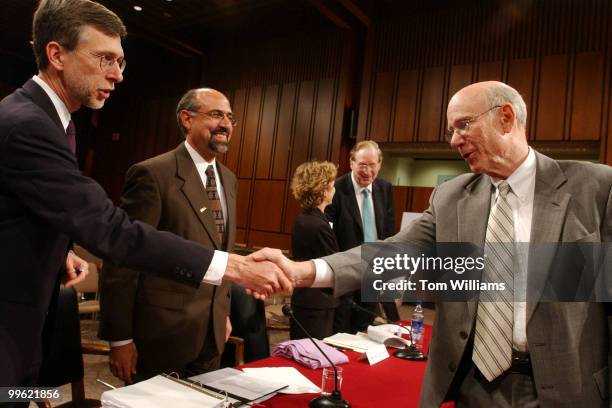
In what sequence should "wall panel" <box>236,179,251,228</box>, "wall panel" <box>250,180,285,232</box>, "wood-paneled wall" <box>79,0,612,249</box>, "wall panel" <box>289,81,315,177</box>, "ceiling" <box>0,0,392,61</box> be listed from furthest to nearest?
"wall panel" <box>236,179,251,228</box>
"wall panel" <box>250,180,285,232</box>
"wall panel" <box>289,81,315,177</box>
"ceiling" <box>0,0,392,61</box>
"wood-paneled wall" <box>79,0,612,249</box>

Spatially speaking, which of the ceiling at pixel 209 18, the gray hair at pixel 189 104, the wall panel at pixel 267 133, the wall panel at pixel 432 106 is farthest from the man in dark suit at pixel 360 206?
the wall panel at pixel 267 133

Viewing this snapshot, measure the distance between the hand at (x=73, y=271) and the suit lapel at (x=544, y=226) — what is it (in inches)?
56.2

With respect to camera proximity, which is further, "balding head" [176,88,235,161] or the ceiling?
the ceiling

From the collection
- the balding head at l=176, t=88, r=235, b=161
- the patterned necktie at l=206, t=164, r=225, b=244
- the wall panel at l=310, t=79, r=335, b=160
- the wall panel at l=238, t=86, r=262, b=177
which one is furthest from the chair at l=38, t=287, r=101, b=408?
the wall panel at l=238, t=86, r=262, b=177

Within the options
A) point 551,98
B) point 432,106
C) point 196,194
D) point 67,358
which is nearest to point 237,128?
point 432,106

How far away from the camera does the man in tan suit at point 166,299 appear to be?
2.09m

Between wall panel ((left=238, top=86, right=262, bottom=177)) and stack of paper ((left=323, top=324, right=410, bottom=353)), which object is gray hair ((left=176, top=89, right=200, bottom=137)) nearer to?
stack of paper ((left=323, top=324, right=410, bottom=353))

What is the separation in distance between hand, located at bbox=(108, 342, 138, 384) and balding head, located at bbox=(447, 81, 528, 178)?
164 centimetres

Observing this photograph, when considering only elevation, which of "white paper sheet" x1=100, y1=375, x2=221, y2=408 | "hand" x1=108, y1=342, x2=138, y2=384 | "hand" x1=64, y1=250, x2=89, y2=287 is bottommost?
"hand" x1=108, y1=342, x2=138, y2=384

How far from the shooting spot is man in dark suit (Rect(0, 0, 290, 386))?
127cm

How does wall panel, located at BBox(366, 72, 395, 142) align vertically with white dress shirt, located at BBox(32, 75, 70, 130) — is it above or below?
above

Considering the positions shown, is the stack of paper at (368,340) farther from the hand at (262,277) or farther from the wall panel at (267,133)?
the wall panel at (267,133)

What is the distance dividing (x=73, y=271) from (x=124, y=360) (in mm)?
655

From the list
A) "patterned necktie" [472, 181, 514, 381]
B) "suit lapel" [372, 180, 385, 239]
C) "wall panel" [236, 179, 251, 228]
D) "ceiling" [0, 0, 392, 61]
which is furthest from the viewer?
"wall panel" [236, 179, 251, 228]
